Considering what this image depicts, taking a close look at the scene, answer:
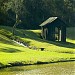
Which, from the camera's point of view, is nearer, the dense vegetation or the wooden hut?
the wooden hut

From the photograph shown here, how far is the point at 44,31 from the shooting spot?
4375 inches

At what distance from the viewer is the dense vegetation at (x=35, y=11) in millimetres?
121600

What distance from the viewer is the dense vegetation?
122 m

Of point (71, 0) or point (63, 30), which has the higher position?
point (71, 0)

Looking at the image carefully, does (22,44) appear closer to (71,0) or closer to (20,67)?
(20,67)

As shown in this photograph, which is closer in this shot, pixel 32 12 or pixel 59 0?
pixel 32 12

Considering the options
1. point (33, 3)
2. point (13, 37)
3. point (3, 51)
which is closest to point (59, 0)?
point (33, 3)

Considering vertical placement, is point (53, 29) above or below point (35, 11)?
below

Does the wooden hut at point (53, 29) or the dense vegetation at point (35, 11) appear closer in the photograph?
the wooden hut at point (53, 29)

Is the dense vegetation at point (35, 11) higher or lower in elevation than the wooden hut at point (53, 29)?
higher

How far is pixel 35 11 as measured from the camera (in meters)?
139

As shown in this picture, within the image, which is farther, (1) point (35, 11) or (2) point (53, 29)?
(1) point (35, 11)

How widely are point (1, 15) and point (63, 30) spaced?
25.6m

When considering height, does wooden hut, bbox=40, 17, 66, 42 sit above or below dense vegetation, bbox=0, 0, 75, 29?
below
